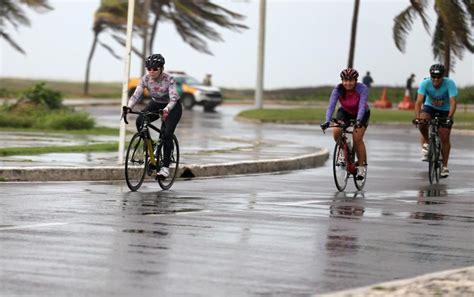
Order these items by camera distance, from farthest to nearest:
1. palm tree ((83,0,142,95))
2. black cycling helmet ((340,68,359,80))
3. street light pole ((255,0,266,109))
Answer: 1. palm tree ((83,0,142,95))
2. street light pole ((255,0,266,109))
3. black cycling helmet ((340,68,359,80))

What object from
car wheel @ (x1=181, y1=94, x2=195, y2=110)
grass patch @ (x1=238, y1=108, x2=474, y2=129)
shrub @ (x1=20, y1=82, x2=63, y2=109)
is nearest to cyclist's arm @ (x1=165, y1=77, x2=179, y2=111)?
shrub @ (x1=20, y1=82, x2=63, y2=109)

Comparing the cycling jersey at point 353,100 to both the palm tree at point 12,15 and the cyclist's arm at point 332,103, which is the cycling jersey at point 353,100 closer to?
the cyclist's arm at point 332,103

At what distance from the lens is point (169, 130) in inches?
688

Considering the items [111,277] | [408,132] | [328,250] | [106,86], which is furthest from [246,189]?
[106,86]

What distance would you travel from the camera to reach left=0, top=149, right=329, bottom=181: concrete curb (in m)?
18.0

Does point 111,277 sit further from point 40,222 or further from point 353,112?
point 353,112

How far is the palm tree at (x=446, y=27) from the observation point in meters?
44.7

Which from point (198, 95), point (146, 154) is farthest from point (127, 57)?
point (198, 95)

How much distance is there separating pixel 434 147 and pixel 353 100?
2.74 meters

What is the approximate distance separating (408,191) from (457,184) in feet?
6.54

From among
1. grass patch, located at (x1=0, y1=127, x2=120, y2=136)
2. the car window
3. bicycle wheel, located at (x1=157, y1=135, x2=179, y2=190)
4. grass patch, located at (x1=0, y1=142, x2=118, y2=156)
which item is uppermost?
bicycle wheel, located at (x1=157, y1=135, x2=179, y2=190)

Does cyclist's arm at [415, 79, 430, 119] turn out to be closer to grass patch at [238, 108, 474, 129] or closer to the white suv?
grass patch at [238, 108, 474, 129]

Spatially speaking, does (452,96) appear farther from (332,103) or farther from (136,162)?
(136,162)

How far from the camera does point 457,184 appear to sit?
19.9 metres
